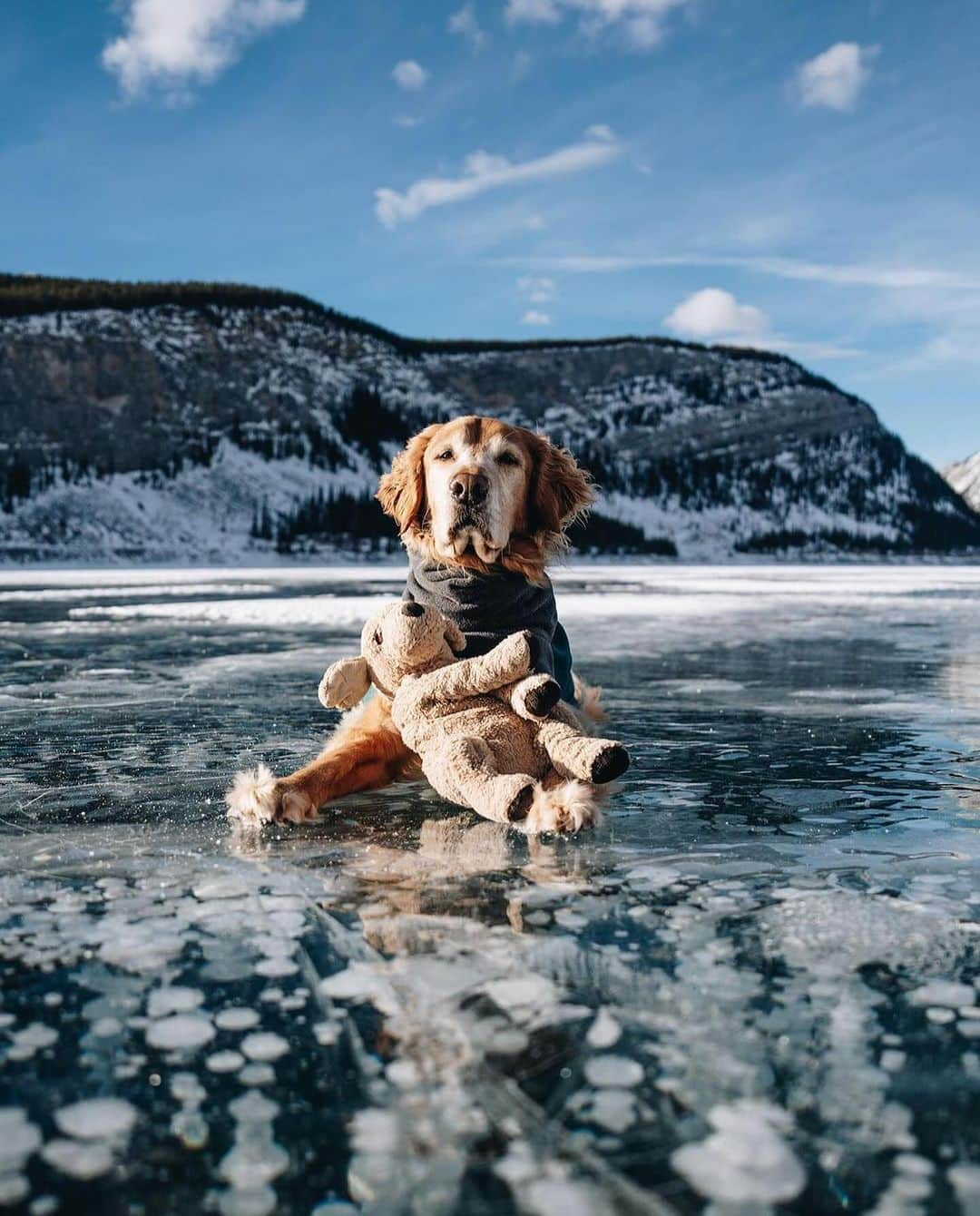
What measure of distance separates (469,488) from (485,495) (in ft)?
0.23

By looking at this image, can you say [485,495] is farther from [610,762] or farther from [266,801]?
[266,801]

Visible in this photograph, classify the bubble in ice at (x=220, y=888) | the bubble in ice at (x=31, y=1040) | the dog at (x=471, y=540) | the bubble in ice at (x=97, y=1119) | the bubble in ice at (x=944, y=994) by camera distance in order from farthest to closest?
1. the dog at (x=471, y=540)
2. the bubble in ice at (x=220, y=888)
3. the bubble in ice at (x=944, y=994)
4. the bubble in ice at (x=31, y=1040)
5. the bubble in ice at (x=97, y=1119)

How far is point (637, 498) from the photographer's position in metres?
125

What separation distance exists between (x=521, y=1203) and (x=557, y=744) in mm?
2042

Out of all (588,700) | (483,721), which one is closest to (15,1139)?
(483,721)

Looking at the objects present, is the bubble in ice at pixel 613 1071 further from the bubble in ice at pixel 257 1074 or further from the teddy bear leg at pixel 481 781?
the teddy bear leg at pixel 481 781

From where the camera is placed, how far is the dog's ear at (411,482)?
411 cm

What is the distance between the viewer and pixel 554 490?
4.18 metres

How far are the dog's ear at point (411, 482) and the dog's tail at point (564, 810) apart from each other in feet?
4.59

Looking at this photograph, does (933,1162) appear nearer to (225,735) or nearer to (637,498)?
(225,735)

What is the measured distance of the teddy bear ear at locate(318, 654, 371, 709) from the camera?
3.65 m

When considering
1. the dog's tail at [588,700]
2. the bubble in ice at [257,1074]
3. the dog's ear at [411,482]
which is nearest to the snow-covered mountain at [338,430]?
the dog's tail at [588,700]

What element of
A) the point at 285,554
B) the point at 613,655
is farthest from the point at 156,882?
the point at 285,554

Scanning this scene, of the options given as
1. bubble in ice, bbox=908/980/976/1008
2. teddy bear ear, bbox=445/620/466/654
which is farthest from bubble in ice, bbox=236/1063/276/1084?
teddy bear ear, bbox=445/620/466/654
